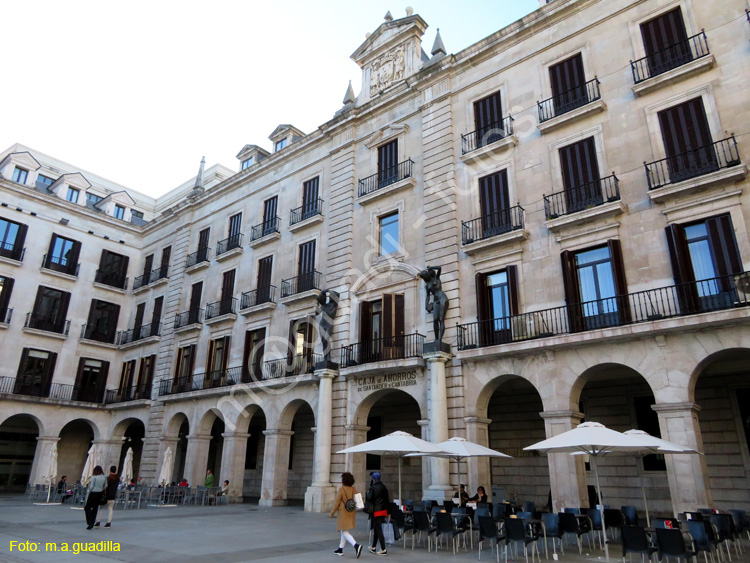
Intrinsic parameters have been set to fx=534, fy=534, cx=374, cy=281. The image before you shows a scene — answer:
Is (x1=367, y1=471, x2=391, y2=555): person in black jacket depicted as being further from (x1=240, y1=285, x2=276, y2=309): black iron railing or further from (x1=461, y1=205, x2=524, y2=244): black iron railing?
(x1=240, y1=285, x2=276, y2=309): black iron railing

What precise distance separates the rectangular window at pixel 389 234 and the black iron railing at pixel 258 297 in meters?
6.41

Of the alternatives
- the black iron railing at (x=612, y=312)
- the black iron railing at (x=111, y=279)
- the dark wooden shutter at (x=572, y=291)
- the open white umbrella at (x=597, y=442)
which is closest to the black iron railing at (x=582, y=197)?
the dark wooden shutter at (x=572, y=291)

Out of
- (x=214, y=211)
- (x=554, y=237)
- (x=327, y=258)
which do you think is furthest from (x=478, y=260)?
(x=214, y=211)

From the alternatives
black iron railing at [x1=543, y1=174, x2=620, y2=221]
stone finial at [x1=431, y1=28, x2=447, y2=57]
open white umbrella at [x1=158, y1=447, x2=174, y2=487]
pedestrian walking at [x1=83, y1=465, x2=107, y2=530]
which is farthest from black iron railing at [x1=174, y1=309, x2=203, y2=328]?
black iron railing at [x1=543, y1=174, x2=620, y2=221]

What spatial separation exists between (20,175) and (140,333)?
509 inches

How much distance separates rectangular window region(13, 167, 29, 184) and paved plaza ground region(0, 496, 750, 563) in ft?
75.8

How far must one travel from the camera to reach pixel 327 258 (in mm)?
24625

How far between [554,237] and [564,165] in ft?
8.73

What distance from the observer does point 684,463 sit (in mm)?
13664

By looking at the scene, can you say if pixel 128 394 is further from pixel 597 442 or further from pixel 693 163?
pixel 693 163

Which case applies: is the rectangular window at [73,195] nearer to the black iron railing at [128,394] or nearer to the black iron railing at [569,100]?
the black iron railing at [128,394]

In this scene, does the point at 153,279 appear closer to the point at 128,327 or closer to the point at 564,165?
the point at 128,327

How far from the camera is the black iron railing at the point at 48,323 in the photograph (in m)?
31.5

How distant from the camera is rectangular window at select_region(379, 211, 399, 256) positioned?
74.0ft
